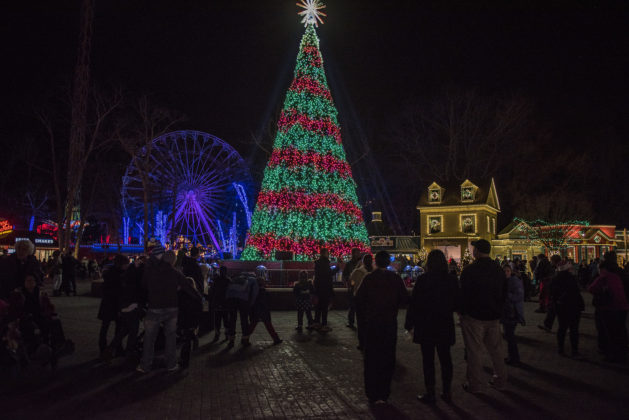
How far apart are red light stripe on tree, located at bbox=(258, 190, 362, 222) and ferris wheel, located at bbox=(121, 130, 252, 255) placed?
10417mm

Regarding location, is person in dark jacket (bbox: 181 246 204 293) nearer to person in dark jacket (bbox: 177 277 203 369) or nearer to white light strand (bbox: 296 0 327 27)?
person in dark jacket (bbox: 177 277 203 369)

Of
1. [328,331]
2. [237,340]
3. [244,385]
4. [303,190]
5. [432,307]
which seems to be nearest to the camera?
[432,307]

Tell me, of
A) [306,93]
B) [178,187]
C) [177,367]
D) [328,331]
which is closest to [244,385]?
[177,367]

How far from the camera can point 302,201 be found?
874 inches

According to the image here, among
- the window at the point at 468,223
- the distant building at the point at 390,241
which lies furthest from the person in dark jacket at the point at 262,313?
the window at the point at 468,223

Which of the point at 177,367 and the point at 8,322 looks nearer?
the point at 8,322

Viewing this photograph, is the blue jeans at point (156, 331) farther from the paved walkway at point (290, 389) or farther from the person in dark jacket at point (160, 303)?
the paved walkway at point (290, 389)

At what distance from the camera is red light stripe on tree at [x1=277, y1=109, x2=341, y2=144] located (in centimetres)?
2242

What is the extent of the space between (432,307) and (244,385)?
8.65ft

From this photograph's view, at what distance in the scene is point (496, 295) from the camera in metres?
6.41

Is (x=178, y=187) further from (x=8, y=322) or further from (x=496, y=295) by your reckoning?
(x=496, y=295)

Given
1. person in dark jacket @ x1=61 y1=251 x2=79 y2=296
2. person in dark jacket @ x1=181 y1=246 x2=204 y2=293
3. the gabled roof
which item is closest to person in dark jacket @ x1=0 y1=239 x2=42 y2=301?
person in dark jacket @ x1=181 y1=246 x2=204 y2=293

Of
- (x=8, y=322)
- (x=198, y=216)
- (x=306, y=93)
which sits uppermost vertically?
(x=306, y=93)

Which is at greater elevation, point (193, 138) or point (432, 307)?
point (193, 138)
